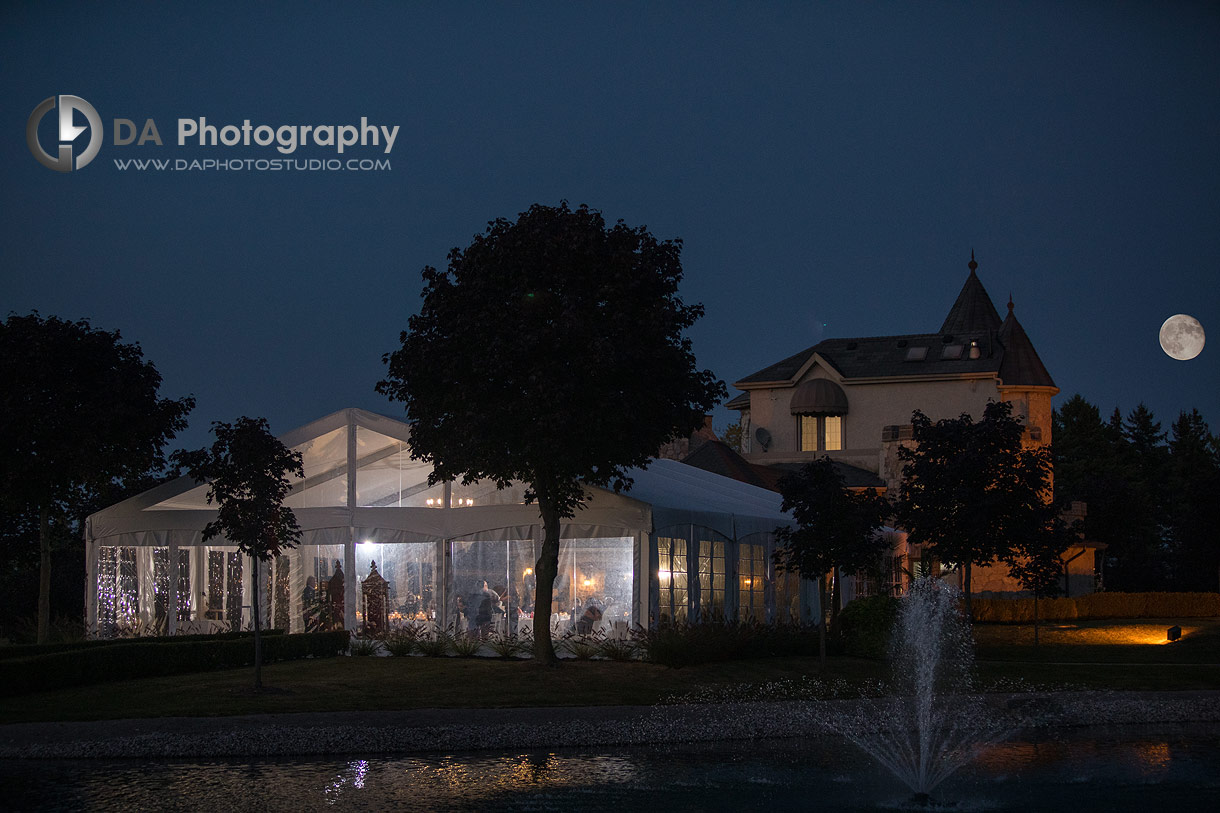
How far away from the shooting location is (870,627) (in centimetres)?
2525

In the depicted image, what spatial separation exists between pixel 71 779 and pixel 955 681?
14567mm

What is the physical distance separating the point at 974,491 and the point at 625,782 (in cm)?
1704

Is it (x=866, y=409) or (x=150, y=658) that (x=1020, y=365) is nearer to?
(x=866, y=409)

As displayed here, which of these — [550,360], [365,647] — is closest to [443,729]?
[550,360]

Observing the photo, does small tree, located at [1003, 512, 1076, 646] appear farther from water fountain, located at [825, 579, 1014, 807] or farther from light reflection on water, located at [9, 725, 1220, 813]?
light reflection on water, located at [9, 725, 1220, 813]

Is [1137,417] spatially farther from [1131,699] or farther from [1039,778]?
[1039,778]

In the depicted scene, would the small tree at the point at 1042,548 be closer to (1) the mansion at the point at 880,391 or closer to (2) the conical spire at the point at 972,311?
(1) the mansion at the point at 880,391

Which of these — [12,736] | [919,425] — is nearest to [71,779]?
[12,736]

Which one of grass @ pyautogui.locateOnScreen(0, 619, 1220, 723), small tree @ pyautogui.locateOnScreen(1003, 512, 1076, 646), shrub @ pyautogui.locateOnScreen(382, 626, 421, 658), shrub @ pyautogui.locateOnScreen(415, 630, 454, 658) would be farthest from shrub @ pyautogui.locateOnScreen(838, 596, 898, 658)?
shrub @ pyautogui.locateOnScreen(382, 626, 421, 658)

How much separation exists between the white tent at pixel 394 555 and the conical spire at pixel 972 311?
35.2m

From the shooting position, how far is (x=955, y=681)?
21.0 meters

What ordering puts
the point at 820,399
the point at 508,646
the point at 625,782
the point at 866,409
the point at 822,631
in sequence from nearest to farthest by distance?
the point at 625,782
the point at 822,631
the point at 508,646
the point at 820,399
the point at 866,409

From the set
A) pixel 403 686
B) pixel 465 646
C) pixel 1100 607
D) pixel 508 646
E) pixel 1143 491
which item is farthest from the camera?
pixel 1143 491

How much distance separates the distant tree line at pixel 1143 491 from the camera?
56.5 meters
